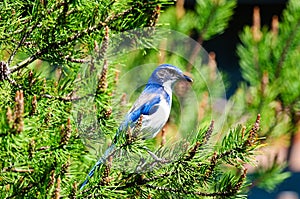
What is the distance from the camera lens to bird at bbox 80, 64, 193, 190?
76 cm

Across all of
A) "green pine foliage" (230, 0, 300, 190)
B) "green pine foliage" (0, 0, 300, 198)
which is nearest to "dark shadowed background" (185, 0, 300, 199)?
"green pine foliage" (230, 0, 300, 190)

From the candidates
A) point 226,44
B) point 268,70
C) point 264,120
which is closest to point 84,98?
point 264,120

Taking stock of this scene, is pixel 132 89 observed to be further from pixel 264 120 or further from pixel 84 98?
pixel 264 120

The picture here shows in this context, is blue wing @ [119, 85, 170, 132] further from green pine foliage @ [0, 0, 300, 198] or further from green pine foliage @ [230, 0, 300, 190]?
green pine foliage @ [230, 0, 300, 190]

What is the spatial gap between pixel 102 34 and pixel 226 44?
175cm

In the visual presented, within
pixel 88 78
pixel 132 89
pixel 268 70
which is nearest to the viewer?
pixel 88 78

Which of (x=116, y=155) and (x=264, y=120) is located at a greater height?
(x=116, y=155)

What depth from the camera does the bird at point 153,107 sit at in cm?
76

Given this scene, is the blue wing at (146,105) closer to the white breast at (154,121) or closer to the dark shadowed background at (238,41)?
the white breast at (154,121)

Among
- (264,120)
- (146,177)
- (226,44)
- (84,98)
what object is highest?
(84,98)

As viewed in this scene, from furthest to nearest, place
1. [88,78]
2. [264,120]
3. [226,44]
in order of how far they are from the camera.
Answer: [226,44] < [264,120] < [88,78]

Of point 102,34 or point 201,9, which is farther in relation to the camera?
point 201,9

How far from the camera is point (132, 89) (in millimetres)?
886

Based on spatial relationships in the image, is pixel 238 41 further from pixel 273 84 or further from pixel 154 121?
pixel 154 121
